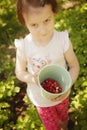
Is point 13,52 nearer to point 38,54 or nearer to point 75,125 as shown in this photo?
point 75,125

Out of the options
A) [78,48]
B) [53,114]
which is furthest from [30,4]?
[78,48]

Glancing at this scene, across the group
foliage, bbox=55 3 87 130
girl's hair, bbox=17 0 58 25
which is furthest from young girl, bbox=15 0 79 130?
foliage, bbox=55 3 87 130

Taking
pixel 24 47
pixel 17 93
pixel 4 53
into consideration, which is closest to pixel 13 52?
pixel 4 53

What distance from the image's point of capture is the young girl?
87.3 inches

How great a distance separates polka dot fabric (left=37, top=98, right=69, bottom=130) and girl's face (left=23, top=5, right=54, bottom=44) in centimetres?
73

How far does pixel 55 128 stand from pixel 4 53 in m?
1.94

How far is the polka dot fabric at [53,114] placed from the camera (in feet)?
9.04

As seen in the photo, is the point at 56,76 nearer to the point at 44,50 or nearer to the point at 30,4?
the point at 44,50

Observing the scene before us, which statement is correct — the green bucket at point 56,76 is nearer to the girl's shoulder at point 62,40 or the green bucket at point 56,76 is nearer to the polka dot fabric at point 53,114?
the girl's shoulder at point 62,40

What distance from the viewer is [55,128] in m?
2.96

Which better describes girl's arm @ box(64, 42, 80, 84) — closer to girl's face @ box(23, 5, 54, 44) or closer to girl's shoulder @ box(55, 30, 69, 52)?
girl's shoulder @ box(55, 30, 69, 52)

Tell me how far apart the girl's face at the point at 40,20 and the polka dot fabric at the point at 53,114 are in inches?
28.9

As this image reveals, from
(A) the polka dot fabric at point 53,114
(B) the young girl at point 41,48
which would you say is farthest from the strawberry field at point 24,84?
(B) the young girl at point 41,48

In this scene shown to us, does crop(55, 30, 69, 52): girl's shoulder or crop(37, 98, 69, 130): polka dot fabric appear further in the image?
crop(37, 98, 69, 130): polka dot fabric
